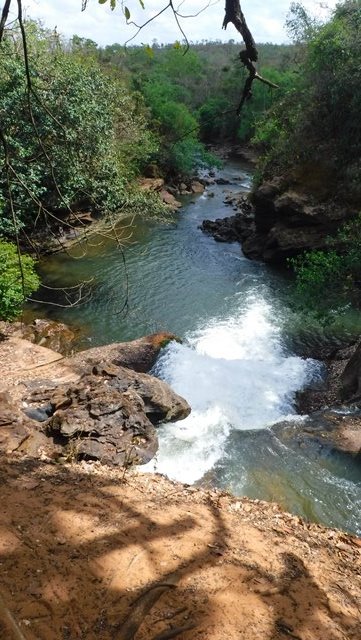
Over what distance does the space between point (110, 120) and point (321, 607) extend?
1919 centimetres

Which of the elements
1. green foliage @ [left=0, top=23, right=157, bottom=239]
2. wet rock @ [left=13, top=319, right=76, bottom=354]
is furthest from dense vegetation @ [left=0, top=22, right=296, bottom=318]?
wet rock @ [left=13, top=319, right=76, bottom=354]

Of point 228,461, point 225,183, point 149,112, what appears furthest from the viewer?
point 225,183

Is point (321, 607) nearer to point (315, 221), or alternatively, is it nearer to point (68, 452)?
point (68, 452)

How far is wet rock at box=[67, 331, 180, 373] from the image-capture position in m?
11.6

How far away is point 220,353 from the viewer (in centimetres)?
1330

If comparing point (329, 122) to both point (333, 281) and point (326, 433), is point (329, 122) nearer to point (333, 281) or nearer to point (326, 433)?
point (333, 281)

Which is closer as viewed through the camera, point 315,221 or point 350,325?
point 350,325

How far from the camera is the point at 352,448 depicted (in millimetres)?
8672

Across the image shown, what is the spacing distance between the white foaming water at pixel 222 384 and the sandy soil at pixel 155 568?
325 centimetres

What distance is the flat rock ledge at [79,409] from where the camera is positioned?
24.2 ft

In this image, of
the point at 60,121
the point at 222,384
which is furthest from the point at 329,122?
the point at 222,384

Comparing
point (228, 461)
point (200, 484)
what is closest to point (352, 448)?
point (228, 461)

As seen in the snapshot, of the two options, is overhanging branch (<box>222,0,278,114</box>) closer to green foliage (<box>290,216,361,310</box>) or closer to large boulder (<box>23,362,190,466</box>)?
large boulder (<box>23,362,190,466</box>)

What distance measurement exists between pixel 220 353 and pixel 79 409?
5975 mm
